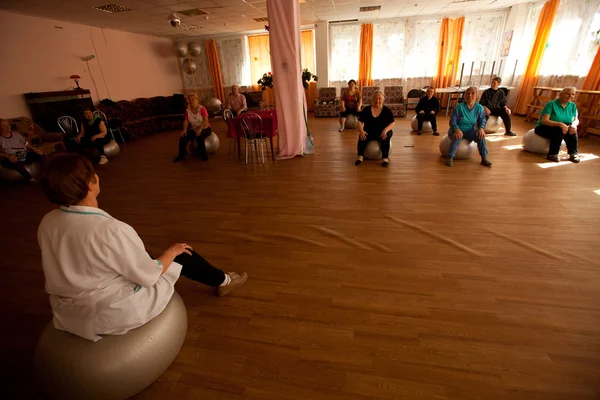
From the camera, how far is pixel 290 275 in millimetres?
2047

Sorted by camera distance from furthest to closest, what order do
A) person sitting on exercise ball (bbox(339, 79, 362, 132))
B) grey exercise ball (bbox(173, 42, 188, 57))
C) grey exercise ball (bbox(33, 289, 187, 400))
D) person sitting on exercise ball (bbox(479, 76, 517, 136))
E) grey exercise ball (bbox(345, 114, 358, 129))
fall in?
1. grey exercise ball (bbox(173, 42, 188, 57))
2. grey exercise ball (bbox(345, 114, 358, 129))
3. person sitting on exercise ball (bbox(339, 79, 362, 132))
4. person sitting on exercise ball (bbox(479, 76, 517, 136))
5. grey exercise ball (bbox(33, 289, 187, 400))

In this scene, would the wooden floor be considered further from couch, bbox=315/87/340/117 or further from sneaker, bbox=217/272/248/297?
couch, bbox=315/87/340/117

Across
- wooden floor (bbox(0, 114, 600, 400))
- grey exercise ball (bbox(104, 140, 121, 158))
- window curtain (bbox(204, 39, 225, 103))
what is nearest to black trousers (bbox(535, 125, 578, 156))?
wooden floor (bbox(0, 114, 600, 400))

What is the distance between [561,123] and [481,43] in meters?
6.23

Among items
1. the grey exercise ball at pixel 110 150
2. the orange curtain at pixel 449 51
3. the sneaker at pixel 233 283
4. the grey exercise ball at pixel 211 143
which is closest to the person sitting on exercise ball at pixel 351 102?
the grey exercise ball at pixel 211 143

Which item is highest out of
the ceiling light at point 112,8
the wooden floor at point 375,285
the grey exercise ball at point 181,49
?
the ceiling light at point 112,8

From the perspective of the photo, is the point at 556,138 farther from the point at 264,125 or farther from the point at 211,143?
the point at 211,143

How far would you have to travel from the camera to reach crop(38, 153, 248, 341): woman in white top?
1.00 metres

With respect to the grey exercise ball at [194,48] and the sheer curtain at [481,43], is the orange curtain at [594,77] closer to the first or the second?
the sheer curtain at [481,43]

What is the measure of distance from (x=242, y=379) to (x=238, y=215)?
1.80 metres

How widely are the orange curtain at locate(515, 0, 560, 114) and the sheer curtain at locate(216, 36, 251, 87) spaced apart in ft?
26.9

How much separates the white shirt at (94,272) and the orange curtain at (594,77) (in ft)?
24.9

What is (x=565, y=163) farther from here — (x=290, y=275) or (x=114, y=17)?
(x=114, y=17)

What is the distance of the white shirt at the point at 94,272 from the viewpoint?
3.31 feet
